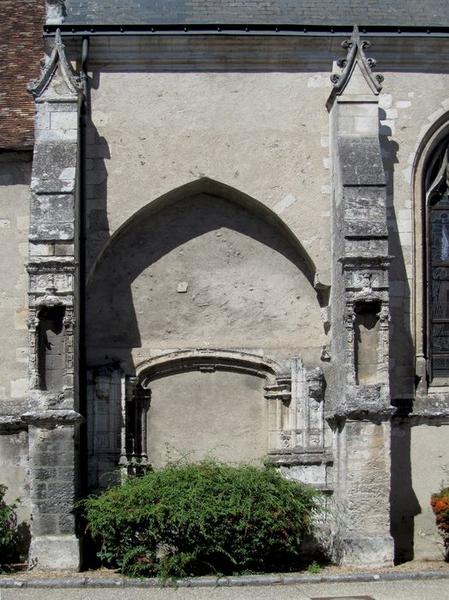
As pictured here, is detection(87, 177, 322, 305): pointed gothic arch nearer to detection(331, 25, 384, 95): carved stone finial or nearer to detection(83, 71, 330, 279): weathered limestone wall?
detection(83, 71, 330, 279): weathered limestone wall

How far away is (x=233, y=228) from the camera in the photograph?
15.8 meters

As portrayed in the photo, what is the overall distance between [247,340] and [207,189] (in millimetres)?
2180

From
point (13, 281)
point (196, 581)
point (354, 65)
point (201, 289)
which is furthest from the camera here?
point (201, 289)

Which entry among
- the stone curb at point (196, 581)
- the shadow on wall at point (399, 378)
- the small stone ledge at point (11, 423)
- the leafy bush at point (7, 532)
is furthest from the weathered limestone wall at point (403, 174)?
the leafy bush at point (7, 532)

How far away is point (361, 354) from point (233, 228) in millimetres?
2746

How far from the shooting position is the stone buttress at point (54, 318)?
13.8 metres

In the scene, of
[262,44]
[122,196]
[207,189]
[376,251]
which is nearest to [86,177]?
[122,196]

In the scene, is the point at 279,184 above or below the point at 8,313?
above

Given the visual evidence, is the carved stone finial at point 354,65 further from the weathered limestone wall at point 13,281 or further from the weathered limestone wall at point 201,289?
the weathered limestone wall at point 13,281

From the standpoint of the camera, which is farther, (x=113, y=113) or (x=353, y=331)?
(x=113, y=113)

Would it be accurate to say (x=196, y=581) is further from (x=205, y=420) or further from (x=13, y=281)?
(x=13, y=281)

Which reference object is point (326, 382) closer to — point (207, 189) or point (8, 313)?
point (207, 189)

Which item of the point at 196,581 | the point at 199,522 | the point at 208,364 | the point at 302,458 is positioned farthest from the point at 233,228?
the point at 196,581

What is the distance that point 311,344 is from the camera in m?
15.6
